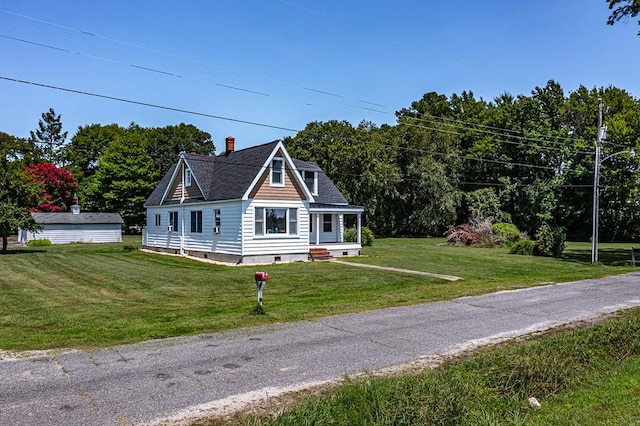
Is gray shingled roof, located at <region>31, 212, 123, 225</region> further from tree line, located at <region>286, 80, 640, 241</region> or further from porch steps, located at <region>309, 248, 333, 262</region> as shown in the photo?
porch steps, located at <region>309, 248, 333, 262</region>

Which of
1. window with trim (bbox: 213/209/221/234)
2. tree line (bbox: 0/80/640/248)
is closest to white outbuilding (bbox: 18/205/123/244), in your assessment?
tree line (bbox: 0/80/640/248)

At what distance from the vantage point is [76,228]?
43.2 meters

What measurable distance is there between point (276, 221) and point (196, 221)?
18.6 feet

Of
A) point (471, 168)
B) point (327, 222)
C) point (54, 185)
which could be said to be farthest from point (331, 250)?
point (54, 185)

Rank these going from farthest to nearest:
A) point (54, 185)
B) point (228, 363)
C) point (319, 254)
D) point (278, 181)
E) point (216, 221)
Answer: point (54, 185) → point (319, 254) → point (216, 221) → point (278, 181) → point (228, 363)

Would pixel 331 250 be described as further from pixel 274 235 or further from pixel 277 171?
pixel 277 171

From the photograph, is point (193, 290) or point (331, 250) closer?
point (193, 290)

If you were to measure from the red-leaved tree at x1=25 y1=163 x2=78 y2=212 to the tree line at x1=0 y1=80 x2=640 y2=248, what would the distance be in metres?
0.22

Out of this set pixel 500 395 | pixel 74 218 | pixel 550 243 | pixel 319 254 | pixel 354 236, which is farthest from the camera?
pixel 74 218

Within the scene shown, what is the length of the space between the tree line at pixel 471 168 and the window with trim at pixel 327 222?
45.3ft

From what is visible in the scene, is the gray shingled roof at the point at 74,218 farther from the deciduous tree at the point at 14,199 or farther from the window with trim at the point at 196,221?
the window with trim at the point at 196,221

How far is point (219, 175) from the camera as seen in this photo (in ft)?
93.1

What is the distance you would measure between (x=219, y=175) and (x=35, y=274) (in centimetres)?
1126

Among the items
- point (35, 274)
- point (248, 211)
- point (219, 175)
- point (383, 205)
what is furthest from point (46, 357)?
point (383, 205)
